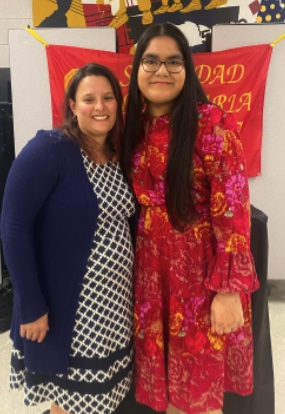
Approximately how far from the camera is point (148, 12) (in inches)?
118

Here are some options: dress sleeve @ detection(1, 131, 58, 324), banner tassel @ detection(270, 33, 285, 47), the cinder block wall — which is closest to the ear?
dress sleeve @ detection(1, 131, 58, 324)

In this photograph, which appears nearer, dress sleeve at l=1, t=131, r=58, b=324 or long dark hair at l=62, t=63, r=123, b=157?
dress sleeve at l=1, t=131, r=58, b=324

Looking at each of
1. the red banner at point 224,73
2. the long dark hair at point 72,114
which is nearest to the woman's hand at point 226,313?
the long dark hair at point 72,114

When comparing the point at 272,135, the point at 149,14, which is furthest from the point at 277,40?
the point at 149,14

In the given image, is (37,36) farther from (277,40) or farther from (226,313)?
(226,313)

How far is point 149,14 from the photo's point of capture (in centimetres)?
299

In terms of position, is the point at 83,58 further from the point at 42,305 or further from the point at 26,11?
the point at 42,305

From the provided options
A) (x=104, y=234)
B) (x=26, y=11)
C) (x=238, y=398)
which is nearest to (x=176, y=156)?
(x=104, y=234)

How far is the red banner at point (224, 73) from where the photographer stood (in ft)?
8.57

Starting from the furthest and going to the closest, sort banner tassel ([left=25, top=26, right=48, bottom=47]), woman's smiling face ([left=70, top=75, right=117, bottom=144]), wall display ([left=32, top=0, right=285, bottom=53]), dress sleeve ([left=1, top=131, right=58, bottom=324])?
wall display ([left=32, top=0, right=285, bottom=53])
banner tassel ([left=25, top=26, right=48, bottom=47])
woman's smiling face ([left=70, top=75, right=117, bottom=144])
dress sleeve ([left=1, top=131, right=58, bottom=324])

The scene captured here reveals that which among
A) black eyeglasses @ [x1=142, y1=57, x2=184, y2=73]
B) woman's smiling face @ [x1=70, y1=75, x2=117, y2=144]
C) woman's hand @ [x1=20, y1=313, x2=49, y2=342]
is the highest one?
black eyeglasses @ [x1=142, y1=57, x2=184, y2=73]

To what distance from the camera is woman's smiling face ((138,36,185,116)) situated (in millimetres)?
1084

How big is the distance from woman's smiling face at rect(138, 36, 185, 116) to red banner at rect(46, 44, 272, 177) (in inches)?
61.9

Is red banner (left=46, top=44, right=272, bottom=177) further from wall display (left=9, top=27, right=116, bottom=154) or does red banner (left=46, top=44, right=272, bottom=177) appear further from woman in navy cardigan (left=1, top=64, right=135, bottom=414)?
woman in navy cardigan (left=1, top=64, right=135, bottom=414)
